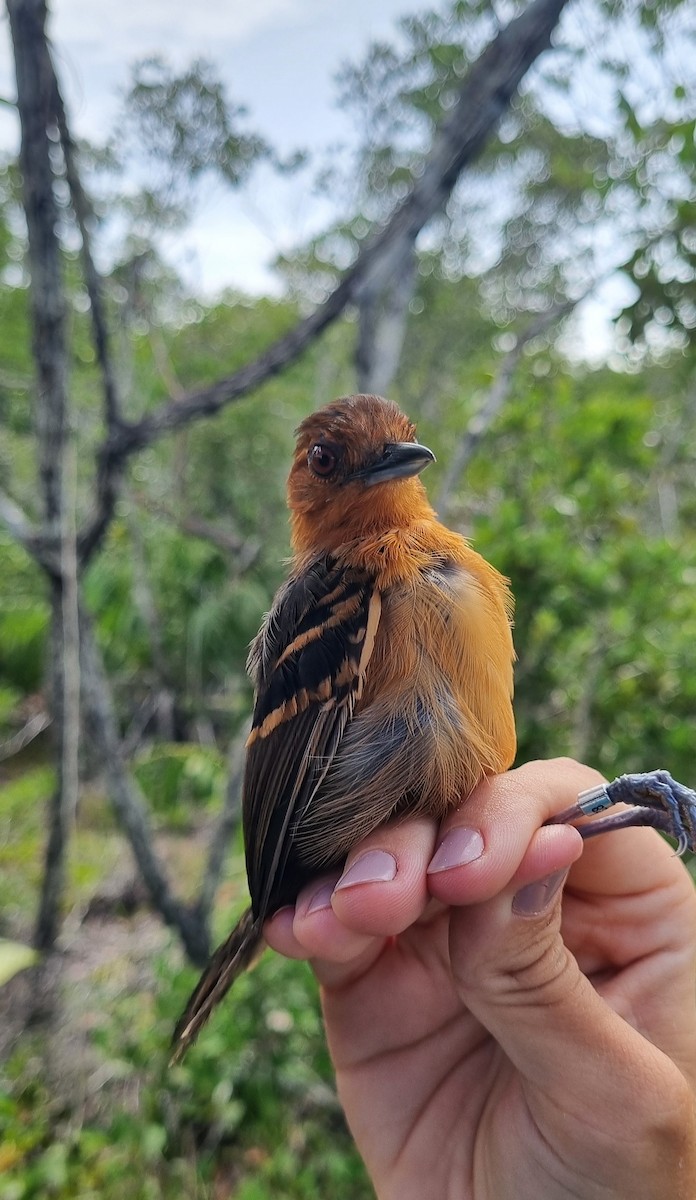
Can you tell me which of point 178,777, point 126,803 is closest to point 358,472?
point 126,803

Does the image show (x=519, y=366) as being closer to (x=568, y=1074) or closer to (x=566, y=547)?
(x=566, y=547)

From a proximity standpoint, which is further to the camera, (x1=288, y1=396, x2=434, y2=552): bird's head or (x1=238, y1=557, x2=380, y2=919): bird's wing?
(x1=288, y1=396, x2=434, y2=552): bird's head

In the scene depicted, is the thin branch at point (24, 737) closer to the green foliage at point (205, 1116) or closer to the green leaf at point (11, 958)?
the green leaf at point (11, 958)

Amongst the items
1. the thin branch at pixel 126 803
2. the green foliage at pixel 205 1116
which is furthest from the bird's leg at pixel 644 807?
the thin branch at pixel 126 803

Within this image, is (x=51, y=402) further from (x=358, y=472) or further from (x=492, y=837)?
(x=492, y=837)

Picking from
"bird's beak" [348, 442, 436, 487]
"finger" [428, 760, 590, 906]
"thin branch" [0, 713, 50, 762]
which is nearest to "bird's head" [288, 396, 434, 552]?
"bird's beak" [348, 442, 436, 487]

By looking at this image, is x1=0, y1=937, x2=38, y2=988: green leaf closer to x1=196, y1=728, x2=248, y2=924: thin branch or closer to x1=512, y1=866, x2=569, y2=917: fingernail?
x1=196, y1=728, x2=248, y2=924: thin branch

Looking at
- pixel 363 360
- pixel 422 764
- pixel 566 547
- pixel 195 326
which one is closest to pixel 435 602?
pixel 422 764
